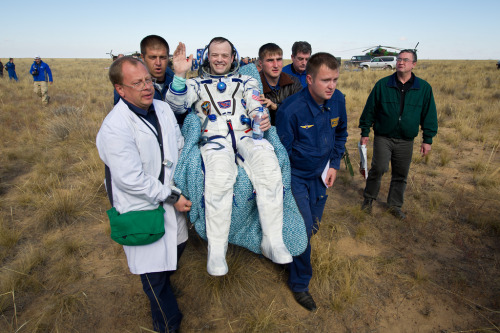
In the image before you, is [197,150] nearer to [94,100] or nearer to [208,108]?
[208,108]

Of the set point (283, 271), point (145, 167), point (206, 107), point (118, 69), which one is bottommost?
point (283, 271)

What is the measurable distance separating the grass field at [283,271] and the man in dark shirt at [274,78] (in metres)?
1.96

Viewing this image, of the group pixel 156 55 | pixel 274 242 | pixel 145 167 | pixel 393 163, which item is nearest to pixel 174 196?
pixel 145 167

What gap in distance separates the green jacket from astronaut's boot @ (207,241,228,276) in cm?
321

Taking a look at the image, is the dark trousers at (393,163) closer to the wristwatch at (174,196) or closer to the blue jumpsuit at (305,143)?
the blue jumpsuit at (305,143)

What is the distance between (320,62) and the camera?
278cm

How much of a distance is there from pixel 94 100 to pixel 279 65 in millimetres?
13285

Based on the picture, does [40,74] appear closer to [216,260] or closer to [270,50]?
[270,50]

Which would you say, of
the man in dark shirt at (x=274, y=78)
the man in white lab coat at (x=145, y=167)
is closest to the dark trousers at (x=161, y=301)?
the man in white lab coat at (x=145, y=167)

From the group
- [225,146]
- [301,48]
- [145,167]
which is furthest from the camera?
[301,48]

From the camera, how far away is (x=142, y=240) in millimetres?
2068

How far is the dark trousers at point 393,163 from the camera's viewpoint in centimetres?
429

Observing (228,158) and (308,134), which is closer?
(228,158)

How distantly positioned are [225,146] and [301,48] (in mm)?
2954
